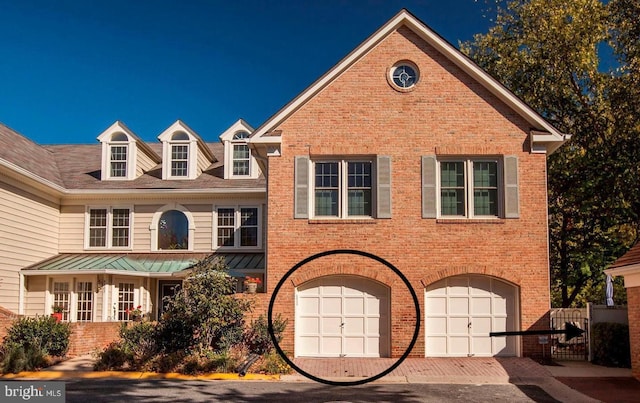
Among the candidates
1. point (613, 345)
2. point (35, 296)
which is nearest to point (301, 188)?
point (613, 345)

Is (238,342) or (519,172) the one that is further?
(519,172)

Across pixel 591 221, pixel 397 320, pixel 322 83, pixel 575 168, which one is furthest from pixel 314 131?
pixel 591 221

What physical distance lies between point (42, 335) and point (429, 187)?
12.0 meters

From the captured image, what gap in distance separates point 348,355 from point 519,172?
7.46m

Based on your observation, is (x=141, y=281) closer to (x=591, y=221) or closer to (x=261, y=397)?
(x=261, y=397)

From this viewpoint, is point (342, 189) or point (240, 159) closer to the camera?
point (342, 189)

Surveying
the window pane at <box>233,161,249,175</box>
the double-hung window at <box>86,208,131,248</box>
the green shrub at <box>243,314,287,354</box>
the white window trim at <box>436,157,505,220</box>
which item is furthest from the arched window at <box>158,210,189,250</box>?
the white window trim at <box>436,157,505,220</box>

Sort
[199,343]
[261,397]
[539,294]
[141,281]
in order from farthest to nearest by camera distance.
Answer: [141,281]
[539,294]
[199,343]
[261,397]

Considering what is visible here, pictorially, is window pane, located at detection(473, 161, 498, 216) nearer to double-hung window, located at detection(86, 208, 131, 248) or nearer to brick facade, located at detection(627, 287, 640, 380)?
brick facade, located at detection(627, 287, 640, 380)

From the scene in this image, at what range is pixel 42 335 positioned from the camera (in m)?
18.7

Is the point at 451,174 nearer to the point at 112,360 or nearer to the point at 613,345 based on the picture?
the point at 613,345

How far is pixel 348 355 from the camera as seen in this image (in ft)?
63.5

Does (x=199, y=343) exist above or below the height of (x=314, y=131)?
below

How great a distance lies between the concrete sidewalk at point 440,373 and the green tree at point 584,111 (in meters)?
9.50
